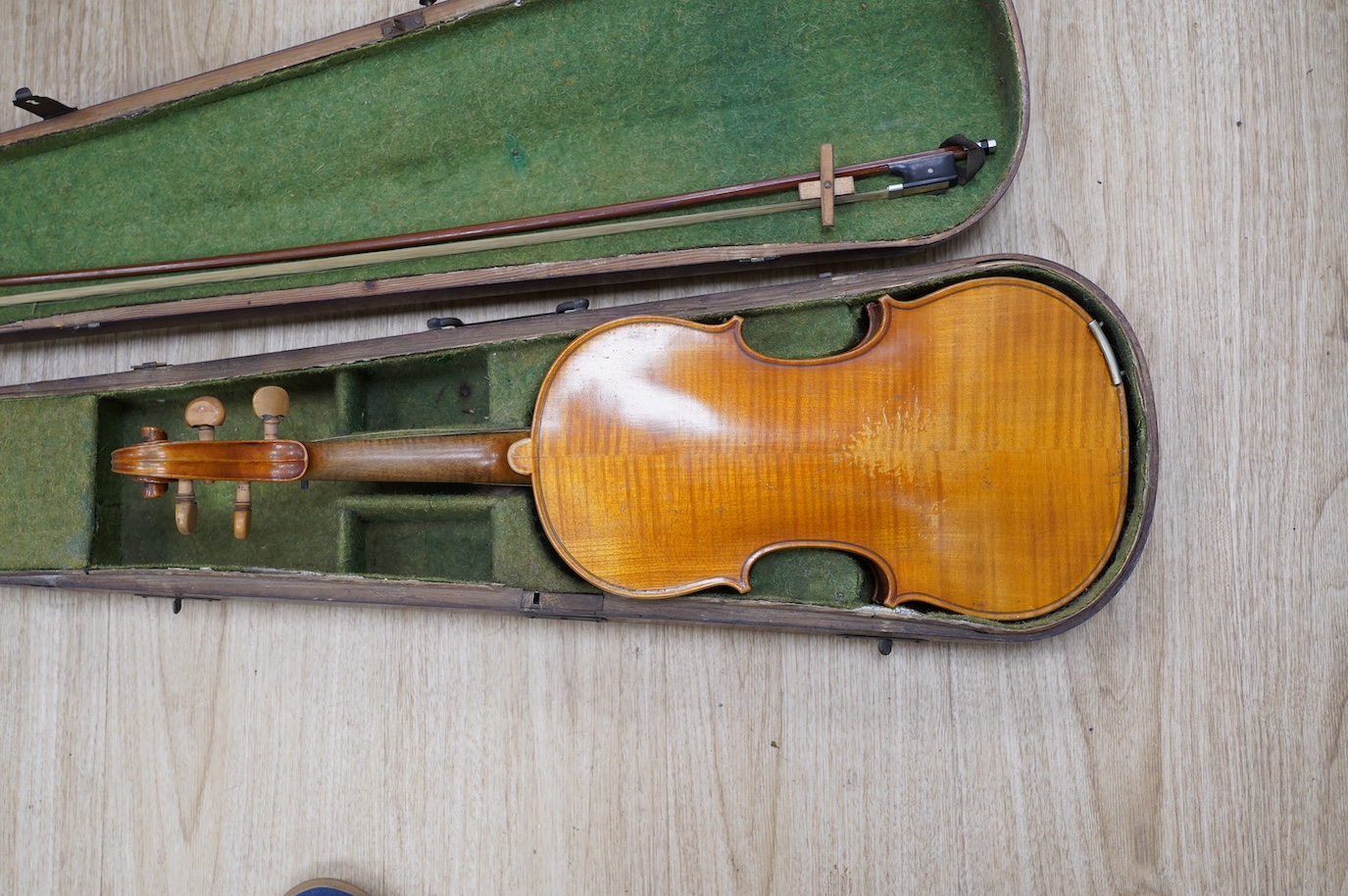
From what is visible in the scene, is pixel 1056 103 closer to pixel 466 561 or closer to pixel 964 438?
pixel 964 438

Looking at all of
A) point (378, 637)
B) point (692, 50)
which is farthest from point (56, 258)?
point (692, 50)

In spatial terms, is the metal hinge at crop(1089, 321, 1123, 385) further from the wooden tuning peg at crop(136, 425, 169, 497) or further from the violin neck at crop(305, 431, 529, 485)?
the wooden tuning peg at crop(136, 425, 169, 497)

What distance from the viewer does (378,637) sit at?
1.80 metres

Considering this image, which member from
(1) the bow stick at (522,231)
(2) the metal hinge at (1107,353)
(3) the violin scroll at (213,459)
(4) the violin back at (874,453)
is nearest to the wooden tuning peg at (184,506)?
(3) the violin scroll at (213,459)

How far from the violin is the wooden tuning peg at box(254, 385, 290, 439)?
1.9 inches

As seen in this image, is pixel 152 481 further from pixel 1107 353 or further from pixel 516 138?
pixel 1107 353

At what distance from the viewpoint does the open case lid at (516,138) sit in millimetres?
1516

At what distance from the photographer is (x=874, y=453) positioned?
134cm

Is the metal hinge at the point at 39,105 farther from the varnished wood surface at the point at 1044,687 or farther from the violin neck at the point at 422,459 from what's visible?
the violin neck at the point at 422,459

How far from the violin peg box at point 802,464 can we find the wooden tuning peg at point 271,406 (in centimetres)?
4

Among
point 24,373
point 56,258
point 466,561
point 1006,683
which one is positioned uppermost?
point 56,258

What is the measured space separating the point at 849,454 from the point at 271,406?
3.43ft

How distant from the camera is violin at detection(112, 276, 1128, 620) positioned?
1.33 m

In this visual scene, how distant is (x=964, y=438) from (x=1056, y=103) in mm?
844
